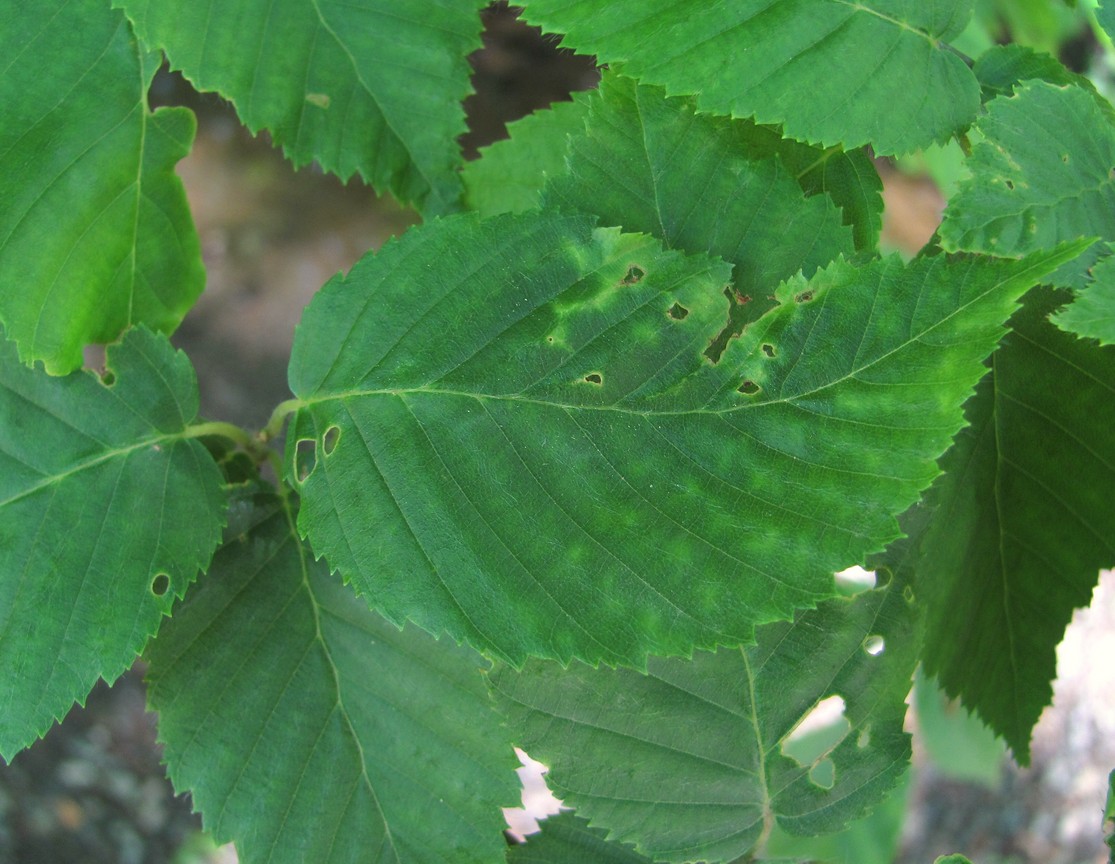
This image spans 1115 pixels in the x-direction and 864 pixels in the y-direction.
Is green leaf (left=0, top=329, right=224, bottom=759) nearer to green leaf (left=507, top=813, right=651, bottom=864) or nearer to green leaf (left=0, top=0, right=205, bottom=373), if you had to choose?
green leaf (left=0, top=0, right=205, bottom=373)

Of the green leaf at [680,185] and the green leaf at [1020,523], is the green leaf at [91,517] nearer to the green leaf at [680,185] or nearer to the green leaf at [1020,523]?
the green leaf at [680,185]

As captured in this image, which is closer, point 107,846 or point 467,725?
point 467,725

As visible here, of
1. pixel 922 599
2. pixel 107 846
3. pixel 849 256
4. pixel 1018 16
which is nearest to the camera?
pixel 849 256

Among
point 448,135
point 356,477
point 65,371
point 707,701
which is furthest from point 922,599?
point 65,371

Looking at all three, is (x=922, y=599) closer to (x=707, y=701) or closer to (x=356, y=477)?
(x=707, y=701)

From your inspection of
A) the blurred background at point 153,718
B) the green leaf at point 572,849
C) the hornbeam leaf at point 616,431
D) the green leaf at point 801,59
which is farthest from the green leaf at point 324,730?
the blurred background at point 153,718

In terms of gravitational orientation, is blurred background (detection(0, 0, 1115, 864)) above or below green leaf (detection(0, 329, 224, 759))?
below

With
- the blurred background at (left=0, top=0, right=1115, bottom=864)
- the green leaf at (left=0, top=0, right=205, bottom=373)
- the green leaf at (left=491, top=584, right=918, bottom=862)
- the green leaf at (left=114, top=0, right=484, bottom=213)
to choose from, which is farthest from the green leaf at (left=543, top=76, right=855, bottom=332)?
the blurred background at (left=0, top=0, right=1115, bottom=864)
